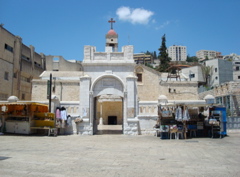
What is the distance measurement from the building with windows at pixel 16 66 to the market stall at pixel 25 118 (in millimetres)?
12608

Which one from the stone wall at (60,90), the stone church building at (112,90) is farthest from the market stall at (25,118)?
the stone wall at (60,90)

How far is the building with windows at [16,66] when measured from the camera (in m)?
29.1

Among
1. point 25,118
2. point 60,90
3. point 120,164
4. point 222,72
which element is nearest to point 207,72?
point 222,72

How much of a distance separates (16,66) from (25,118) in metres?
17.5

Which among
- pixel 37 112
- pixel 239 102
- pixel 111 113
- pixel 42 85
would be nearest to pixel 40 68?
pixel 42 85

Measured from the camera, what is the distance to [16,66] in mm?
32094

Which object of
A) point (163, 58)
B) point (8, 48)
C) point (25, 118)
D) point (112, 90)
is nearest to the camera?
point (25, 118)

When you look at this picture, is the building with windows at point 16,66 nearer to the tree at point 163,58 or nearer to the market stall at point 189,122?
the market stall at point 189,122

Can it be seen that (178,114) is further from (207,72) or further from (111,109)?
(207,72)

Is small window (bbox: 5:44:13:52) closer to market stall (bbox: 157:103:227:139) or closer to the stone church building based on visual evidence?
the stone church building

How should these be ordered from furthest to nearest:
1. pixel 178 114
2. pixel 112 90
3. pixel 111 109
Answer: pixel 111 109
pixel 112 90
pixel 178 114

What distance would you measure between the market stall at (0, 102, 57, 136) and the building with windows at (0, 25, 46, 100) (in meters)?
12.6

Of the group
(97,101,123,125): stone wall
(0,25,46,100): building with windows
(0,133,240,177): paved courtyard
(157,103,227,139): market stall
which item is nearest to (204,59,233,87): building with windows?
(97,101,123,125): stone wall

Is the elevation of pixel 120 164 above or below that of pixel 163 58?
below
